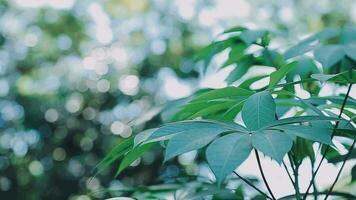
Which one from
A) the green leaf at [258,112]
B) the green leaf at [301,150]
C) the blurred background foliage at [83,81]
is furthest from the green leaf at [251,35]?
the blurred background foliage at [83,81]

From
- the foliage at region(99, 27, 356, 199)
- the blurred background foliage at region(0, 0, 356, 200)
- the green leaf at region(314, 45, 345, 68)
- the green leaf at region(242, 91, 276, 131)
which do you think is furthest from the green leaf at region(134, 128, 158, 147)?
the blurred background foliage at region(0, 0, 356, 200)

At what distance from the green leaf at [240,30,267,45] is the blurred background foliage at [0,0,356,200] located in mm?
2932

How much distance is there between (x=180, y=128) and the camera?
704 mm

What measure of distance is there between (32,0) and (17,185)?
1.89 m

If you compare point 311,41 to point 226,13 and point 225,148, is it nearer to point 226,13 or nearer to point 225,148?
point 225,148

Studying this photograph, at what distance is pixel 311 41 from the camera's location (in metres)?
1.25

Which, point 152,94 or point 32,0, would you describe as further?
point 32,0

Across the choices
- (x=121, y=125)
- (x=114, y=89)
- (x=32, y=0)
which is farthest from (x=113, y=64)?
(x=32, y=0)

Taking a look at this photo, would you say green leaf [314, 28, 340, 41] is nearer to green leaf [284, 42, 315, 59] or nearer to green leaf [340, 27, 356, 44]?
green leaf [340, 27, 356, 44]

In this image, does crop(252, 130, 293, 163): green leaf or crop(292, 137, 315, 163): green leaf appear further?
crop(292, 137, 315, 163): green leaf

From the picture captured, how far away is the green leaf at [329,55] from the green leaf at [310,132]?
1.33ft

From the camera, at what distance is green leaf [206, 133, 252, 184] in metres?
0.61

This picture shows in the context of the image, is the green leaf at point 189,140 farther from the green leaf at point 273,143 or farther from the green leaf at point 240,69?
the green leaf at point 240,69

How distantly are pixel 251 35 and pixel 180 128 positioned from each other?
55 centimetres
